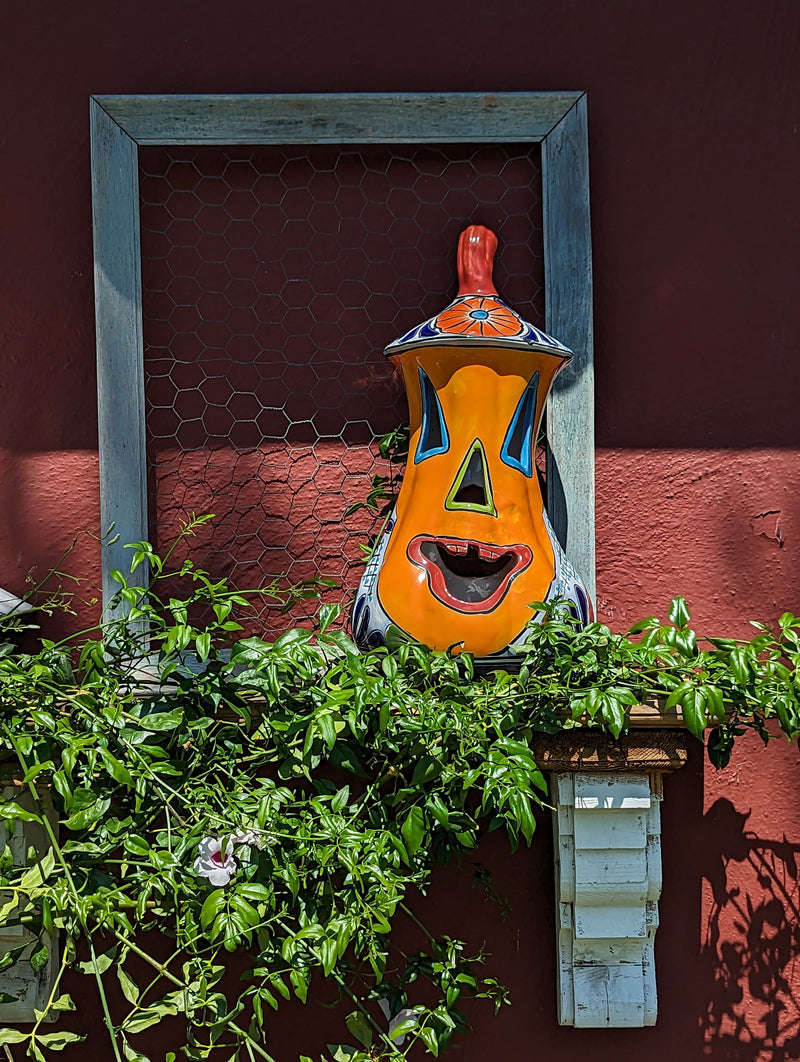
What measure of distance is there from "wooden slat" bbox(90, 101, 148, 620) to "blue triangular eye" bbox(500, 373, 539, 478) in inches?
19.7

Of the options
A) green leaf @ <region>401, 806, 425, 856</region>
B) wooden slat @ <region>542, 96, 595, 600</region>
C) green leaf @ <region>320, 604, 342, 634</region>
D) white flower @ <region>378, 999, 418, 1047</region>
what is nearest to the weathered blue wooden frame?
wooden slat @ <region>542, 96, 595, 600</region>

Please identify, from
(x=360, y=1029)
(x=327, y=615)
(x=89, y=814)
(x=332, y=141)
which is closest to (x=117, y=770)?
(x=89, y=814)

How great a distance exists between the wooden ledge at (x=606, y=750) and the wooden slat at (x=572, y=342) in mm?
219

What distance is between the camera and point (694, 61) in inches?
60.4

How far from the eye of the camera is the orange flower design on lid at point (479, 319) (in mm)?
1328

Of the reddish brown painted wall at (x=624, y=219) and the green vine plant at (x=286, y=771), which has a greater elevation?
the reddish brown painted wall at (x=624, y=219)

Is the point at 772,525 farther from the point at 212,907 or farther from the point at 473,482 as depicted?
the point at 212,907

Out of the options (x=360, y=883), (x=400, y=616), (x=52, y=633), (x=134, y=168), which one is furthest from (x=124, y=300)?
(x=360, y=883)

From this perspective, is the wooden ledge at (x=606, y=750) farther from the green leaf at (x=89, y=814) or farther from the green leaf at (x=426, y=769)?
the green leaf at (x=89, y=814)

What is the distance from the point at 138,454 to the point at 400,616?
0.46 m

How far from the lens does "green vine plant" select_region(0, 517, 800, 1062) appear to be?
118 cm

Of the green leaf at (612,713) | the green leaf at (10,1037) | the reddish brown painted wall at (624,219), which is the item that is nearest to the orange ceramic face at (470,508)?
the green leaf at (612,713)

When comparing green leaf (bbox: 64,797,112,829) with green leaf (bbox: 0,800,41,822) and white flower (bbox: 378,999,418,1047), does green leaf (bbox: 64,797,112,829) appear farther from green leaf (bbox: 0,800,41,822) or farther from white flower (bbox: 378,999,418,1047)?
white flower (bbox: 378,999,418,1047)

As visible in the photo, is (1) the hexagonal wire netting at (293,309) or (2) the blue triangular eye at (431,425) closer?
(2) the blue triangular eye at (431,425)
